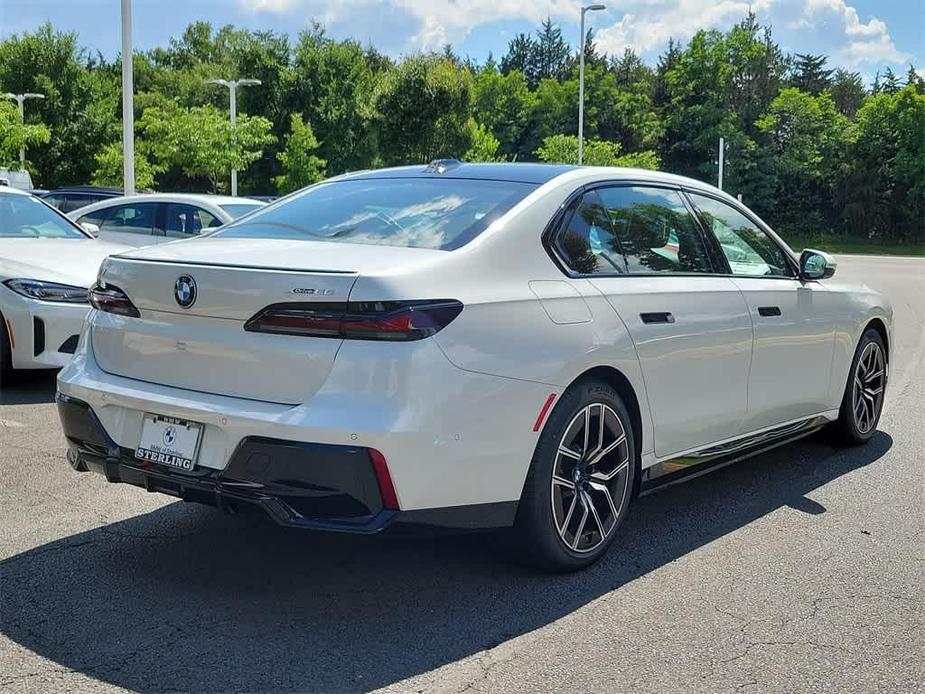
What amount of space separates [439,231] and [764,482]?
2.69 m

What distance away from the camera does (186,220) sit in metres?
11.8

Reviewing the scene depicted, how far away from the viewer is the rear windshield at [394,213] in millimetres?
3994

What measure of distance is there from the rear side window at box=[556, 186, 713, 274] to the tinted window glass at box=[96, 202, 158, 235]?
8.48m

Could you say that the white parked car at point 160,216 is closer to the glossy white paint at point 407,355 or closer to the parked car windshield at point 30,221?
the parked car windshield at point 30,221

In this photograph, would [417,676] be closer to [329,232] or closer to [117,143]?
[329,232]

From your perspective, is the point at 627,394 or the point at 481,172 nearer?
the point at 627,394

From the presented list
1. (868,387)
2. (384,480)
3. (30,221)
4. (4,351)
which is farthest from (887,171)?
(384,480)

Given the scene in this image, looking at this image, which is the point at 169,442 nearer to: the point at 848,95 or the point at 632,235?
the point at 632,235

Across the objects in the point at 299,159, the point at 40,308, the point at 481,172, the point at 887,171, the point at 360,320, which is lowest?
the point at 40,308

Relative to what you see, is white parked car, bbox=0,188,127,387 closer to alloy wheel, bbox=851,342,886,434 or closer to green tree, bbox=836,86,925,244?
alloy wheel, bbox=851,342,886,434

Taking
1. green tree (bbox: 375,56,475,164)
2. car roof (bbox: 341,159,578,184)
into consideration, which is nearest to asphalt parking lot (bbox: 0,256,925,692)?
car roof (bbox: 341,159,578,184)

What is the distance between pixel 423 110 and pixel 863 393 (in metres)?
47.5

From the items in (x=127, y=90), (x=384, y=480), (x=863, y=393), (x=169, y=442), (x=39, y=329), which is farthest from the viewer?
(x=127, y=90)

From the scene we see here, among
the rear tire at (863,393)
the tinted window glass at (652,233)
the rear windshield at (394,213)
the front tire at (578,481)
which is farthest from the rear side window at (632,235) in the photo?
the rear tire at (863,393)
